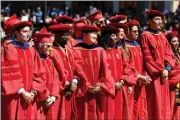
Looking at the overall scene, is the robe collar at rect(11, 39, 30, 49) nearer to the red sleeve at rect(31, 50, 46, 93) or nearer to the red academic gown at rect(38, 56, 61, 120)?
the red sleeve at rect(31, 50, 46, 93)

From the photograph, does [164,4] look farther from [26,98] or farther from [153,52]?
[26,98]

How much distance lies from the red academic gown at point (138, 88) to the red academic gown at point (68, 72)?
1066 millimetres

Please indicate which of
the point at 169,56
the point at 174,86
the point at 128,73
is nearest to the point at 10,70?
the point at 128,73

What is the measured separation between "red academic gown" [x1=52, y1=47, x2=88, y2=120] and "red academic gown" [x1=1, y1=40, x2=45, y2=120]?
597 millimetres

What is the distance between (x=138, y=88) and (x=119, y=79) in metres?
0.84

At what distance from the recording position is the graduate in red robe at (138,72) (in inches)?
359

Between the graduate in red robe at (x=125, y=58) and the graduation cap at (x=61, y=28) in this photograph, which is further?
the graduate in red robe at (x=125, y=58)

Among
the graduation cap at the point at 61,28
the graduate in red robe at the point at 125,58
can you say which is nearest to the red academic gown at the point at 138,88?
the graduate in red robe at the point at 125,58

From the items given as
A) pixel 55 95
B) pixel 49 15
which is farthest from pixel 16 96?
pixel 49 15

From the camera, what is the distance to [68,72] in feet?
26.5

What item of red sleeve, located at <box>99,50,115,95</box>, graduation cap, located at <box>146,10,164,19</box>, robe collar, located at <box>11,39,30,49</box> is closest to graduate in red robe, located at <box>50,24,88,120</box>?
red sleeve, located at <box>99,50,115,95</box>

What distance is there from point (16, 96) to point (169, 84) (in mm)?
3284

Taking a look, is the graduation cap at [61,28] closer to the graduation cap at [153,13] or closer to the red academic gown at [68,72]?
the red academic gown at [68,72]

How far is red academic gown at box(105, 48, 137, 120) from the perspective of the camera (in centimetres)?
852
